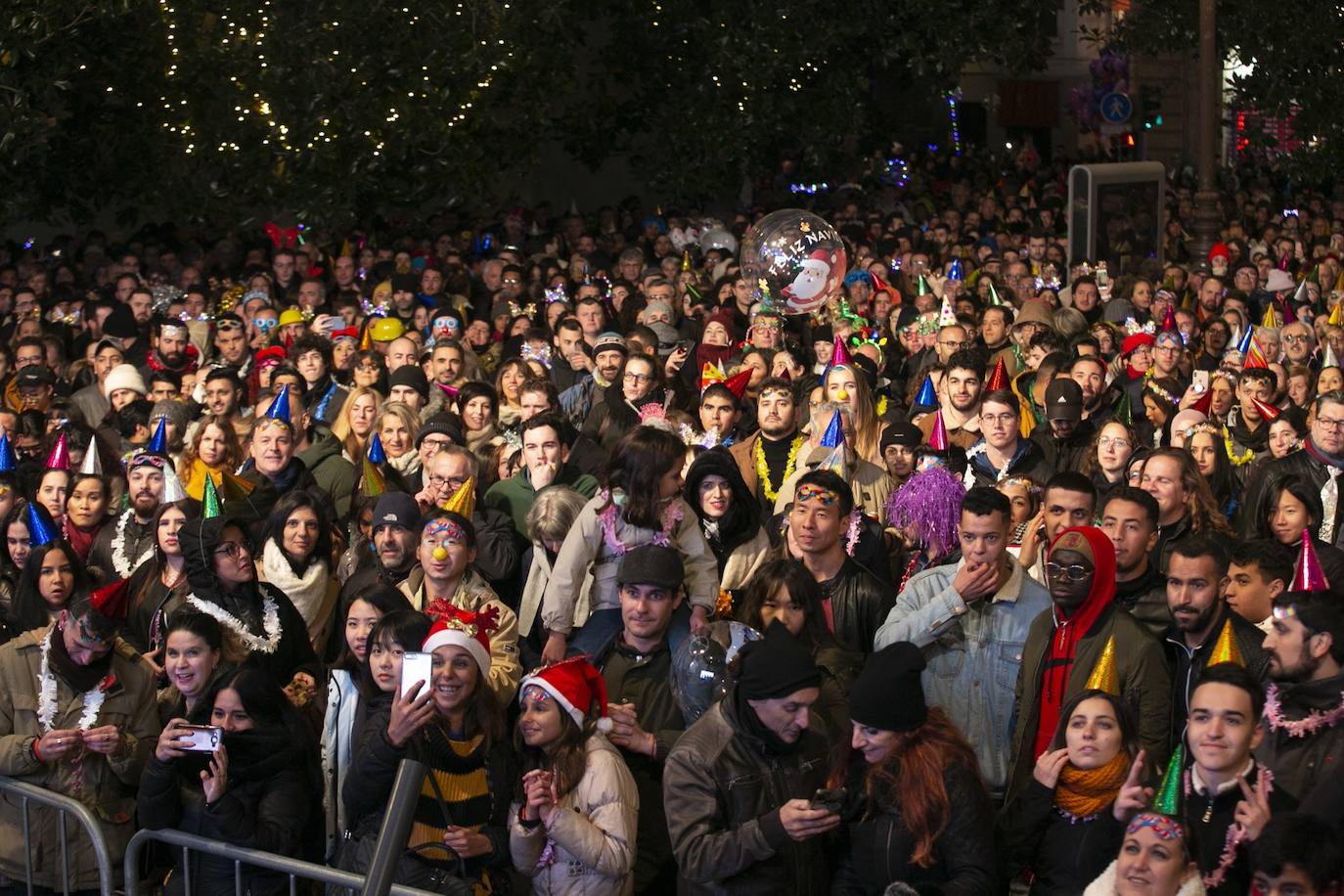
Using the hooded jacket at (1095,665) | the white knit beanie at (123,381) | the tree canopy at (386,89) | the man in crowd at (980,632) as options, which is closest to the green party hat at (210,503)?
the man in crowd at (980,632)

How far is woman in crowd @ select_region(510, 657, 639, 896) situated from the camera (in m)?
5.77

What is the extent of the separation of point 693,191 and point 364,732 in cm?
1877

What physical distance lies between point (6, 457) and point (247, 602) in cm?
313

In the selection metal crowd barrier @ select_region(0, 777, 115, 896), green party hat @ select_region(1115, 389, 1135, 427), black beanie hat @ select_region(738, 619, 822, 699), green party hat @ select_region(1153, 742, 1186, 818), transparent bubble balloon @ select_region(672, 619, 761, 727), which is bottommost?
metal crowd barrier @ select_region(0, 777, 115, 896)

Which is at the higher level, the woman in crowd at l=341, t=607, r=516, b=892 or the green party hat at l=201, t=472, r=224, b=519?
the green party hat at l=201, t=472, r=224, b=519

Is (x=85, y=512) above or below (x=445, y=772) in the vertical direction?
above

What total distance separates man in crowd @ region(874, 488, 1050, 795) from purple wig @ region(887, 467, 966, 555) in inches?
43.8

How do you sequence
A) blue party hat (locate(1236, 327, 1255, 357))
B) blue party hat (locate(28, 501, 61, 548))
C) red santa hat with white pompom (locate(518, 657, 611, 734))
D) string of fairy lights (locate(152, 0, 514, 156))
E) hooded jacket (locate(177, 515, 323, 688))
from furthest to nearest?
string of fairy lights (locate(152, 0, 514, 156))
blue party hat (locate(1236, 327, 1255, 357))
blue party hat (locate(28, 501, 61, 548))
hooded jacket (locate(177, 515, 323, 688))
red santa hat with white pompom (locate(518, 657, 611, 734))

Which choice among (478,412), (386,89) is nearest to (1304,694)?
(478,412)

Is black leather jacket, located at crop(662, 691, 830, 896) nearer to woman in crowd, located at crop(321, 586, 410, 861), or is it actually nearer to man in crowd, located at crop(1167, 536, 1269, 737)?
woman in crowd, located at crop(321, 586, 410, 861)

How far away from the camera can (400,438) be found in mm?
9742

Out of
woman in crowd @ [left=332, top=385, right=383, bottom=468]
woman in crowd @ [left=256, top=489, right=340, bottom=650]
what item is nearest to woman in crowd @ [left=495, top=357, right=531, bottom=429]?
woman in crowd @ [left=332, top=385, right=383, bottom=468]

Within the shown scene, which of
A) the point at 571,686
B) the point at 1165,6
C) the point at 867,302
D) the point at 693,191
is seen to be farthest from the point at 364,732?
the point at 1165,6

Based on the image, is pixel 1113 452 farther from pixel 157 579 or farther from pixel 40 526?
pixel 40 526
